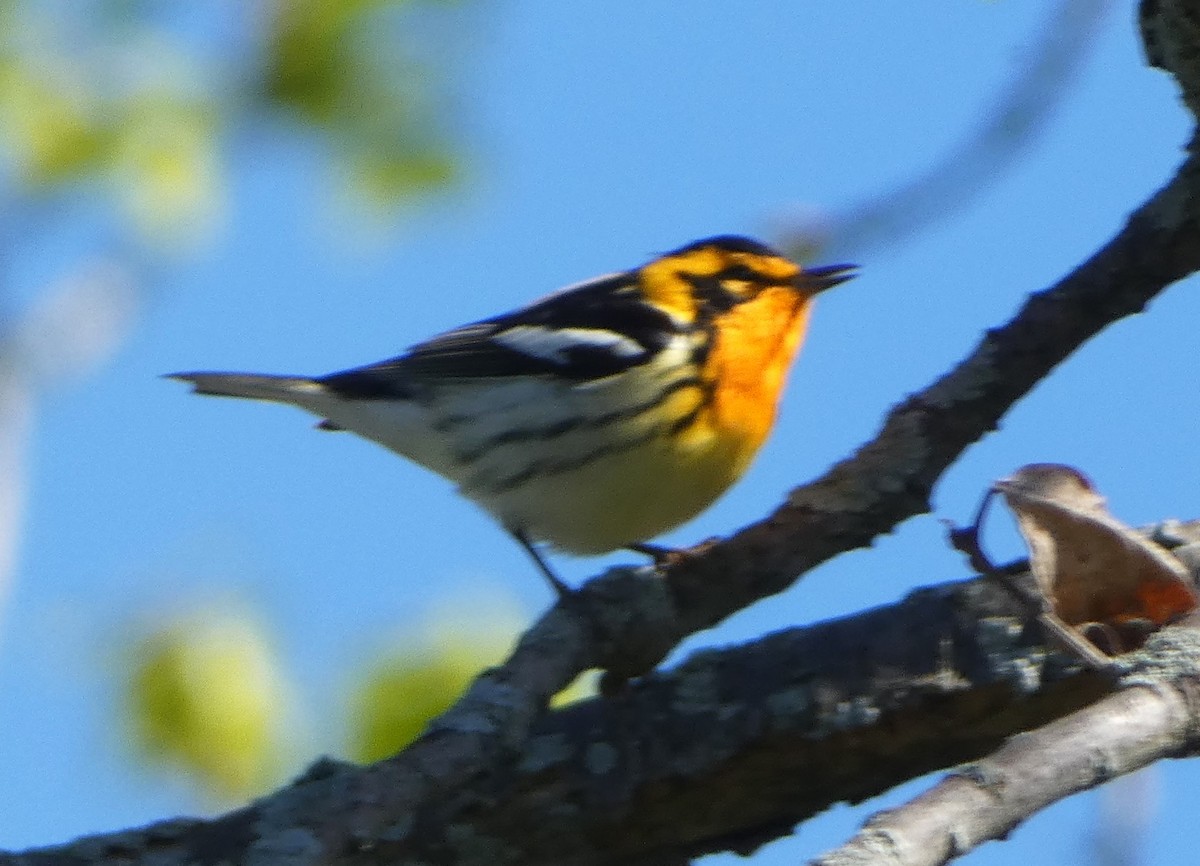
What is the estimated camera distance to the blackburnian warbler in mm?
4160

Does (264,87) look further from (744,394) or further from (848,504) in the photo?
(848,504)

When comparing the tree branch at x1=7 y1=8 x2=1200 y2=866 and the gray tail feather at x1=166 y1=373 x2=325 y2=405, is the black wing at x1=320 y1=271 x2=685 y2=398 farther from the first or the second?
the tree branch at x1=7 y1=8 x2=1200 y2=866

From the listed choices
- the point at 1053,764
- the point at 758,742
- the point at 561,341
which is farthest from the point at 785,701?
the point at 561,341

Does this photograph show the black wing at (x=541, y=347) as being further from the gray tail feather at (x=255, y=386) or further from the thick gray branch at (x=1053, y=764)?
the thick gray branch at (x=1053, y=764)

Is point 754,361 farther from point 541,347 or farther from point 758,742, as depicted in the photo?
point 758,742

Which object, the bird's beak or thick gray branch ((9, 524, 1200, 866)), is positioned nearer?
thick gray branch ((9, 524, 1200, 866))

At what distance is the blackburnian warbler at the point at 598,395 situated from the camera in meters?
4.16

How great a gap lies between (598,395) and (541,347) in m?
0.36

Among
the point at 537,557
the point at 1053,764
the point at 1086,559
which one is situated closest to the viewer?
the point at 1053,764

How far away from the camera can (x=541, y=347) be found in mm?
4602

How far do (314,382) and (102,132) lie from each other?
1.00 meters

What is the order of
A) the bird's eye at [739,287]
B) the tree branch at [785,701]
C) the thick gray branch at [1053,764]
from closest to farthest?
the thick gray branch at [1053,764], the tree branch at [785,701], the bird's eye at [739,287]

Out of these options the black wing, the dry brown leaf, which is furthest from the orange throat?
the dry brown leaf

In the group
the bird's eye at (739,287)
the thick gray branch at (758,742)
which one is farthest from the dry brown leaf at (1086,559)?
the bird's eye at (739,287)
